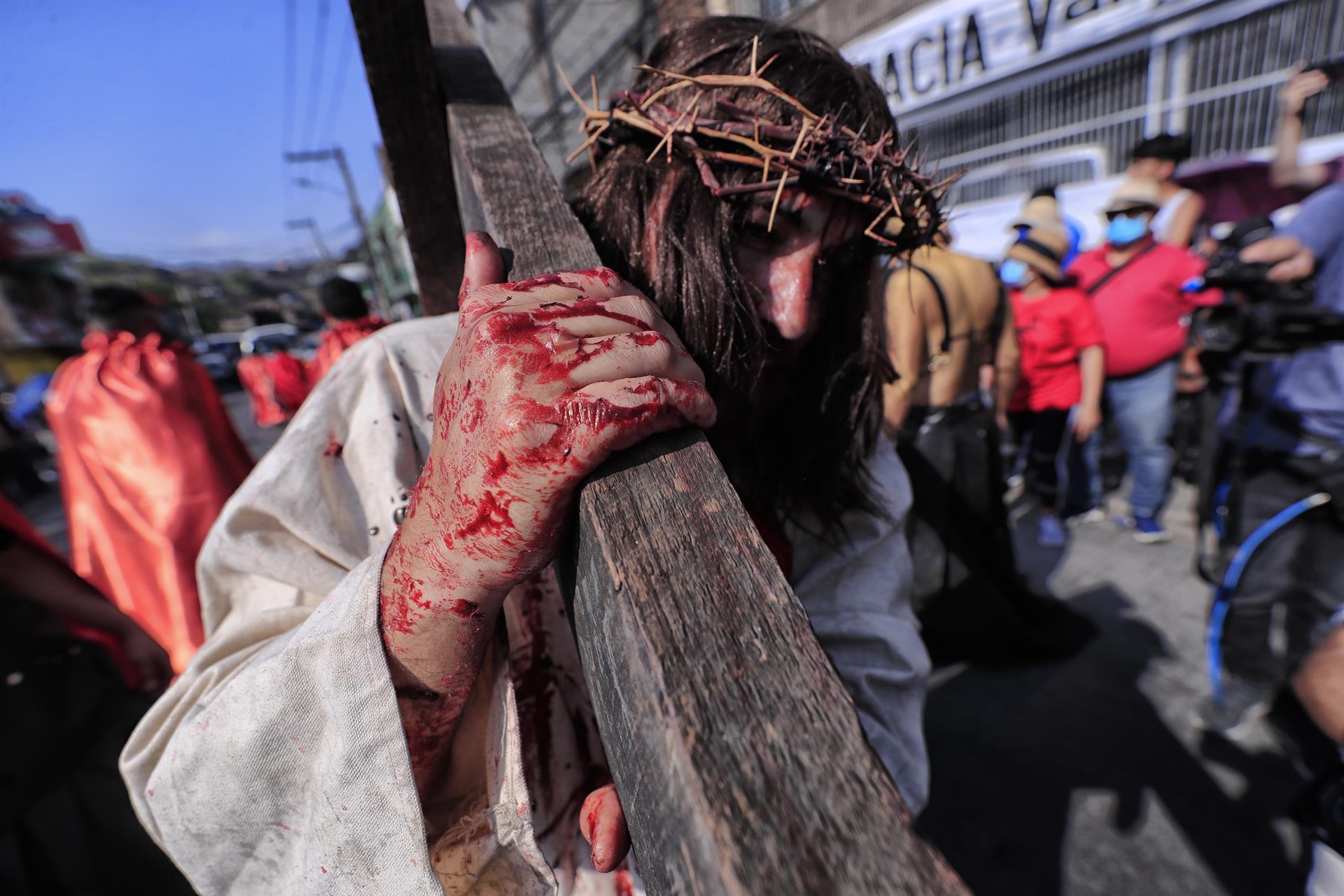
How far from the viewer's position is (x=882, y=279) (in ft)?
4.83

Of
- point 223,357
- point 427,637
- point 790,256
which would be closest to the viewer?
point 427,637

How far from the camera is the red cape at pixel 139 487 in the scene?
2.70m

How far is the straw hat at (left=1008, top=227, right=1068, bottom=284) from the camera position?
3.72 meters

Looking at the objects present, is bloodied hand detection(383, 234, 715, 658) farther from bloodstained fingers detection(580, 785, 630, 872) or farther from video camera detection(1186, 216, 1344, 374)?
video camera detection(1186, 216, 1344, 374)

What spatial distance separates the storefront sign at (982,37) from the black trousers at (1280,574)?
564 centimetres

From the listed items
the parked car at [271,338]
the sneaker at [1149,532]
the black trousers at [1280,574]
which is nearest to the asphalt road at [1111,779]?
the black trousers at [1280,574]

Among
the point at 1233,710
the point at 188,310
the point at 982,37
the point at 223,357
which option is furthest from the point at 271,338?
the point at 188,310

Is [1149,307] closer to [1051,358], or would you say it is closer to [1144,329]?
[1144,329]

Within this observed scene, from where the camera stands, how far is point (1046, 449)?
434 centimetres

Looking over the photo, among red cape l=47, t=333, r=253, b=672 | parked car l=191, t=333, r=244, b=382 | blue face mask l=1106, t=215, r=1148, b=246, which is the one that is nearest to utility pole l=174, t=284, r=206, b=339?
parked car l=191, t=333, r=244, b=382

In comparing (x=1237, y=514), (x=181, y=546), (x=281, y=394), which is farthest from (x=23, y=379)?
(x=1237, y=514)

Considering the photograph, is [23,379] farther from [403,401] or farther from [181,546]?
[403,401]

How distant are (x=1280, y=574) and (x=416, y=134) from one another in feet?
10.1

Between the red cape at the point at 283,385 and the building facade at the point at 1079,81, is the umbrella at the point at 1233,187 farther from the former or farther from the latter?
the red cape at the point at 283,385
